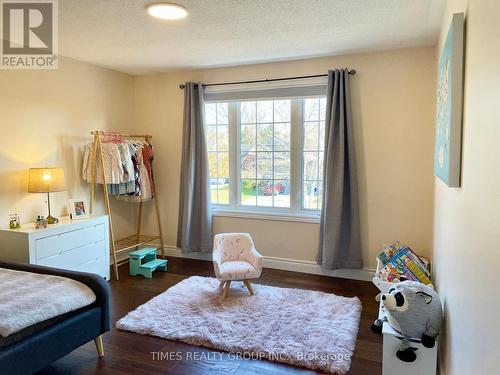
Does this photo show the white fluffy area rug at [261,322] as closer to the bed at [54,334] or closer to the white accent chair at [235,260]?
the white accent chair at [235,260]

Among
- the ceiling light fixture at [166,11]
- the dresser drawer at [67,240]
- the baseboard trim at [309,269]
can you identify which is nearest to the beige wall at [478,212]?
the ceiling light fixture at [166,11]

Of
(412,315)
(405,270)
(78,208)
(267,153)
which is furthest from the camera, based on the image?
(267,153)

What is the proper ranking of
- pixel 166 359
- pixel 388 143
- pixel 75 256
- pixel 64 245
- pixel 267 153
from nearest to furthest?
pixel 166 359
pixel 64 245
pixel 75 256
pixel 388 143
pixel 267 153

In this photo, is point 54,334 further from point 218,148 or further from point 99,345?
point 218,148

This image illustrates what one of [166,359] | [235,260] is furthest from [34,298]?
[235,260]

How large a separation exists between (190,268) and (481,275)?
3.55 metres

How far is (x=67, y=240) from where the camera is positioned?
11.2 feet

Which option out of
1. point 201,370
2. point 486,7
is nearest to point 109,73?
point 201,370

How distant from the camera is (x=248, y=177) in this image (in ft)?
14.6

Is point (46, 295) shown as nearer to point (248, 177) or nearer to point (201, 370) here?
point (201, 370)

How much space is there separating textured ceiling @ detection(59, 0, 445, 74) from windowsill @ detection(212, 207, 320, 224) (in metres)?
1.78

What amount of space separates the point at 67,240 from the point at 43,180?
2.00 ft

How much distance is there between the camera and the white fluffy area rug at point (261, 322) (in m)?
2.47

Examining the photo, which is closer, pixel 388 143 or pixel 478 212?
pixel 478 212
